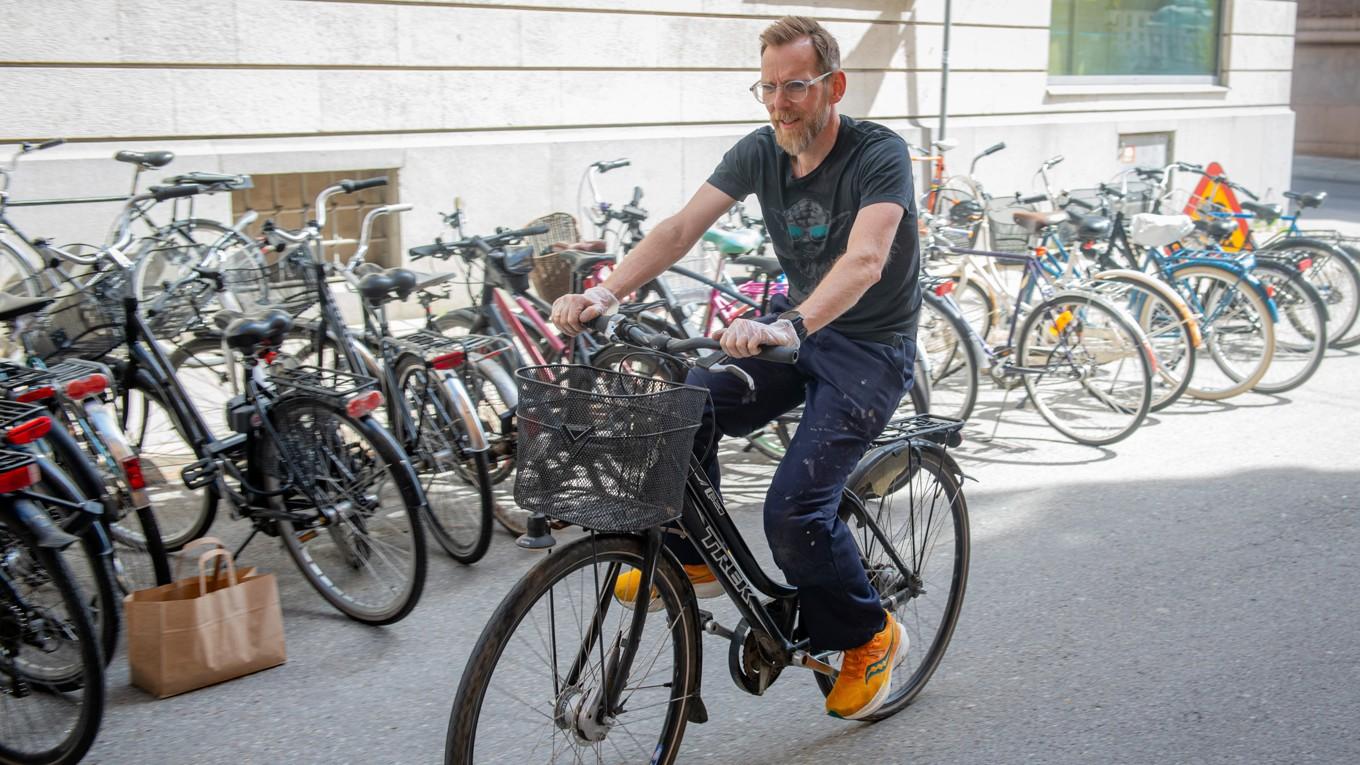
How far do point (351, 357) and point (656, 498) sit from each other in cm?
285

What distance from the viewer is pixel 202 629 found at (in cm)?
399

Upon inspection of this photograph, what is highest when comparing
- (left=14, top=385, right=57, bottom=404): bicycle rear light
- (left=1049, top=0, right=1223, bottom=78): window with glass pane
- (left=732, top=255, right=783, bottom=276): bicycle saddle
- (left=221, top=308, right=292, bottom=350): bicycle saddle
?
(left=1049, top=0, right=1223, bottom=78): window with glass pane

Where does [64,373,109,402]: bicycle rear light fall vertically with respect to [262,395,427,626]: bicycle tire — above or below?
above

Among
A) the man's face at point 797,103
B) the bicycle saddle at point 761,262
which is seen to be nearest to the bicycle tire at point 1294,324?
the bicycle saddle at point 761,262

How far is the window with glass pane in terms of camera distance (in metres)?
15.4

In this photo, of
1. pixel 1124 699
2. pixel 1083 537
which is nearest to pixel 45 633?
pixel 1124 699

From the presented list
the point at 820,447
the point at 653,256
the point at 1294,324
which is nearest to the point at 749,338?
the point at 820,447

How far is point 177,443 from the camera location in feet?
17.4

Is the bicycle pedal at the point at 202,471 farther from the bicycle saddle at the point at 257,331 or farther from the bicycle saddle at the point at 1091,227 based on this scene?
the bicycle saddle at the point at 1091,227

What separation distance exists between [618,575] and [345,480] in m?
1.84

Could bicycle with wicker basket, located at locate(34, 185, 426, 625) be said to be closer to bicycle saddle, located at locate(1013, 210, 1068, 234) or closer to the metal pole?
bicycle saddle, located at locate(1013, 210, 1068, 234)

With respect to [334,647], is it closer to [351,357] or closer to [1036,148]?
[351,357]

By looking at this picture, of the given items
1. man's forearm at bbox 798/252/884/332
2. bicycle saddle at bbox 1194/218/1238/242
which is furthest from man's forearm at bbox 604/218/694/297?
bicycle saddle at bbox 1194/218/1238/242

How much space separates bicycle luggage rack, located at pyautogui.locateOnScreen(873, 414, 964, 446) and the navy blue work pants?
187 millimetres
